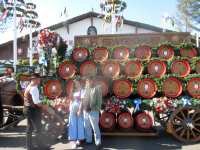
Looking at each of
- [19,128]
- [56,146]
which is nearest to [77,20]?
[19,128]

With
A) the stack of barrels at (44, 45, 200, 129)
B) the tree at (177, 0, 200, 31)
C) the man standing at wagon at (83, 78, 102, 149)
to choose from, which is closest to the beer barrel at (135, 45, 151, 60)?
the stack of barrels at (44, 45, 200, 129)

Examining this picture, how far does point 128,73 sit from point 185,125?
5.88ft

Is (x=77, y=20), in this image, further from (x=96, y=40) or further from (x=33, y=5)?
(x=96, y=40)

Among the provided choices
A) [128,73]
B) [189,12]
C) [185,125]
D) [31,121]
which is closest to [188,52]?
[128,73]

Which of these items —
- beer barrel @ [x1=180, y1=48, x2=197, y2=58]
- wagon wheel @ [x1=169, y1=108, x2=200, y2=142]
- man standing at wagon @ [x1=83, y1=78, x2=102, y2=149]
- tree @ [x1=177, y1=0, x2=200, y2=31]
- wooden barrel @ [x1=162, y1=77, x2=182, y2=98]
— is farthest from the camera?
tree @ [x1=177, y1=0, x2=200, y2=31]

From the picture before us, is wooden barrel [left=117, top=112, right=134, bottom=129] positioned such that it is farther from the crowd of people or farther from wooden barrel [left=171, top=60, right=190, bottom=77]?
wooden barrel [left=171, top=60, right=190, bottom=77]

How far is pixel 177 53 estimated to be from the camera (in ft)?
29.5

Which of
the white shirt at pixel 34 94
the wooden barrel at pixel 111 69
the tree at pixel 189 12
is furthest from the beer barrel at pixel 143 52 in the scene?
the tree at pixel 189 12

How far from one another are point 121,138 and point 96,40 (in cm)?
254

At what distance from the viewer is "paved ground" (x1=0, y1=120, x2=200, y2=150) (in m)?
8.06

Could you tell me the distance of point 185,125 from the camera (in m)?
8.41

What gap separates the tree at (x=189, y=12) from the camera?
146ft

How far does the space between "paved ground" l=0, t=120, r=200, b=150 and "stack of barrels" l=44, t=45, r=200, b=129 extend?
385 mm

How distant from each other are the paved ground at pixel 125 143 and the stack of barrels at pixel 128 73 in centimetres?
38
